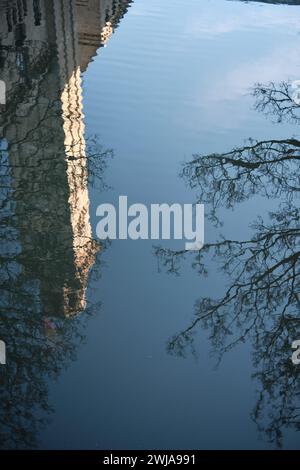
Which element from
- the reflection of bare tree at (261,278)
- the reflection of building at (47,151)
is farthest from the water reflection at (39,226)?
the reflection of bare tree at (261,278)

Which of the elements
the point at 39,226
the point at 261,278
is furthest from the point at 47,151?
Result: the point at 261,278

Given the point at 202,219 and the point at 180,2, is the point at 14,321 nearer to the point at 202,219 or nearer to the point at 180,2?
the point at 202,219

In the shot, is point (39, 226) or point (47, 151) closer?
point (39, 226)

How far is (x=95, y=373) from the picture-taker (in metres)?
8.18

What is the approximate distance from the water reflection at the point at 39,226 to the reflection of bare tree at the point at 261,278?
72.5 inches

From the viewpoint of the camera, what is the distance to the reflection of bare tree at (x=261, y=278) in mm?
8223

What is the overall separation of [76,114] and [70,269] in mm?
7629

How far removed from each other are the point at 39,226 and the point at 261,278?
471 cm

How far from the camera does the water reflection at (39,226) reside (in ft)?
27.1

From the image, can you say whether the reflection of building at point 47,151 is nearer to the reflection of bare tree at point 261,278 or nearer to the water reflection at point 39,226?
the water reflection at point 39,226

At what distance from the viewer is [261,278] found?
10.3 metres

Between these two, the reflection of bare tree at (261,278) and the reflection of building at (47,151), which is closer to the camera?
the reflection of bare tree at (261,278)

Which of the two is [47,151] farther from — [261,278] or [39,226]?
[261,278]
